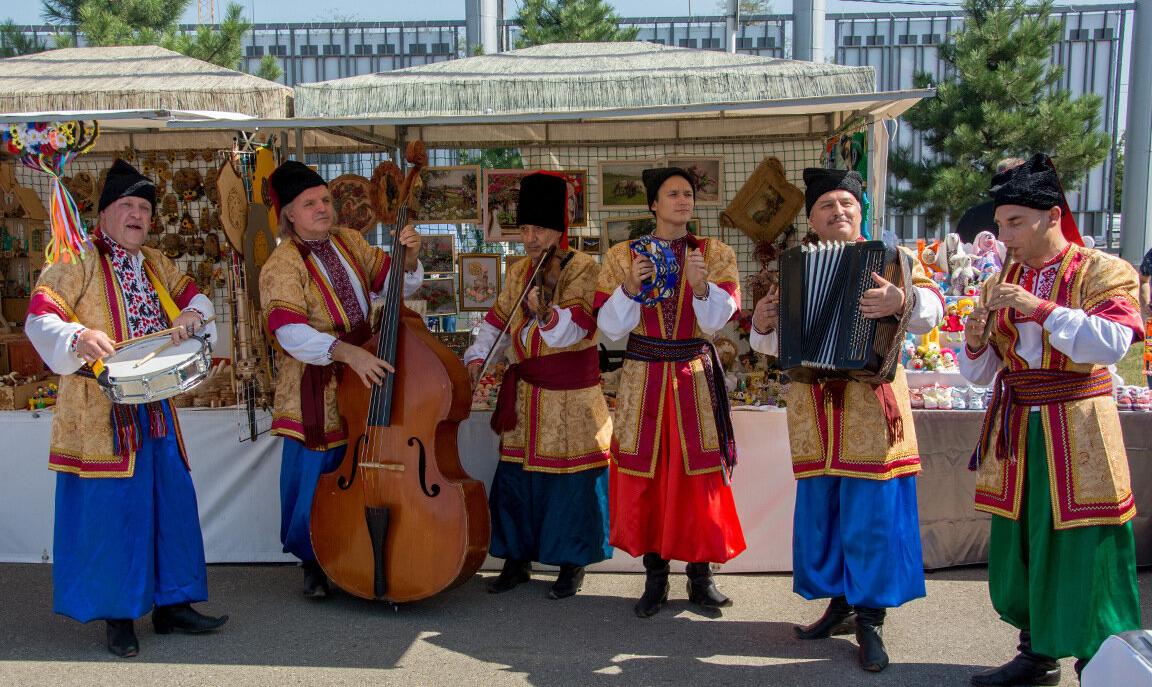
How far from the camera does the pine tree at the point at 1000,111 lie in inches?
458

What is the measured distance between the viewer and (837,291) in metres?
3.21

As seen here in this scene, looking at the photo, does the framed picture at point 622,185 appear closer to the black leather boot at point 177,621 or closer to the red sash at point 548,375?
the red sash at point 548,375

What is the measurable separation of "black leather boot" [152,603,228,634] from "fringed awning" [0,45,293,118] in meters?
3.18

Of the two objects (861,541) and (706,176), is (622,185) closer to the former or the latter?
(706,176)

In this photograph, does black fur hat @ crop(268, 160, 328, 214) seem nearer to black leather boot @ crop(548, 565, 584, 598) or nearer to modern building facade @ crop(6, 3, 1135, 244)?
black leather boot @ crop(548, 565, 584, 598)

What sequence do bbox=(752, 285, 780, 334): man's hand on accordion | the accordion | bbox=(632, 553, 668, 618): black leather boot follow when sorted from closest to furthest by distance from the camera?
the accordion
bbox=(752, 285, 780, 334): man's hand on accordion
bbox=(632, 553, 668, 618): black leather boot

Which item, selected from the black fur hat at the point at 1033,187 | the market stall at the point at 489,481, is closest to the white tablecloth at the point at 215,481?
the market stall at the point at 489,481

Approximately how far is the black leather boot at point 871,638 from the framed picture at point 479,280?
125 inches

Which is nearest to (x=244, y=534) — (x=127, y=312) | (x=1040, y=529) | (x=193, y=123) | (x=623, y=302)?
(x=127, y=312)

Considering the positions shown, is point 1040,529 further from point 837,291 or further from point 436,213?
point 436,213

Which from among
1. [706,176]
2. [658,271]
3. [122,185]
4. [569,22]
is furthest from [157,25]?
[658,271]

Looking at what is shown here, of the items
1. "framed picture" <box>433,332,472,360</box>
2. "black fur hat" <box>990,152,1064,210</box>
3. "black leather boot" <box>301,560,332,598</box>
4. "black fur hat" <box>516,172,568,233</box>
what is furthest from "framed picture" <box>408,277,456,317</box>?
"black fur hat" <box>990,152,1064,210</box>

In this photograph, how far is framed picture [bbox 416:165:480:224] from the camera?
5.74 m

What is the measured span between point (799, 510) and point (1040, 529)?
2.79ft
